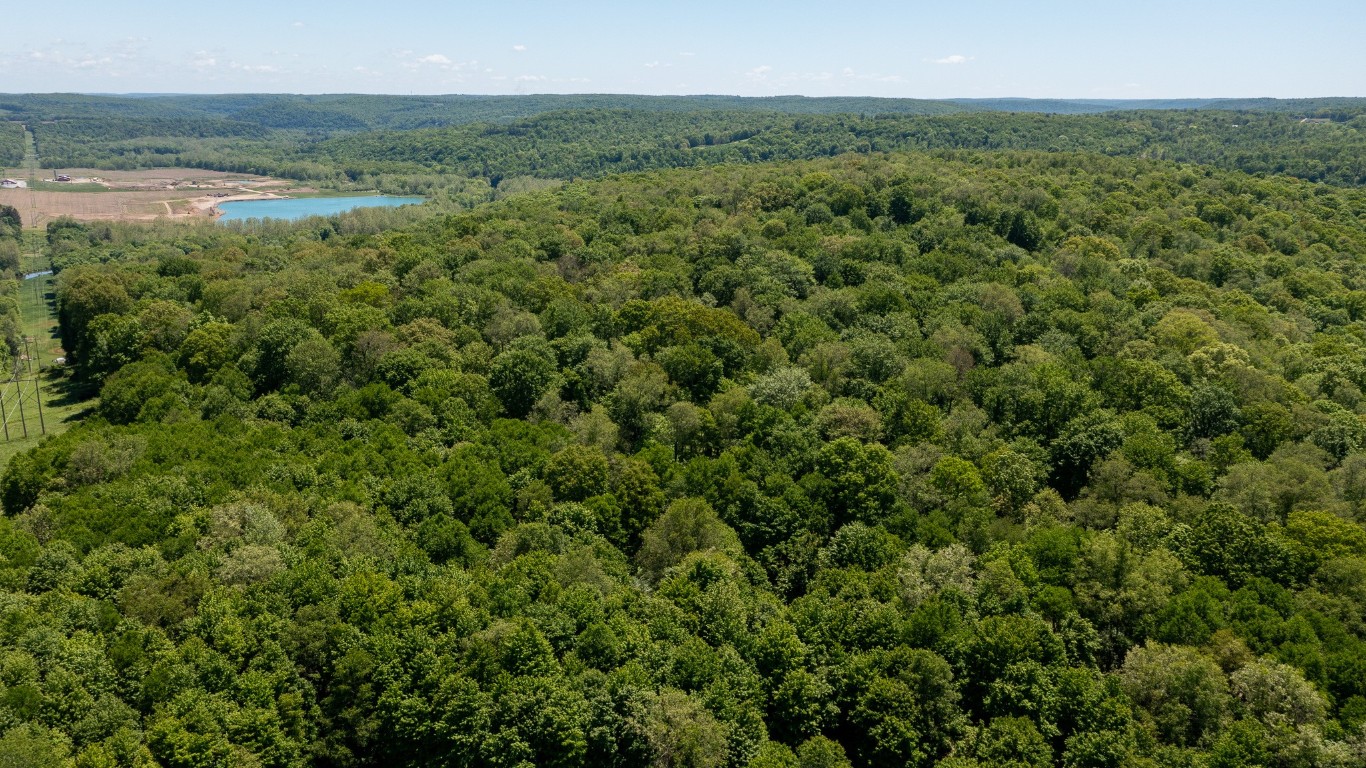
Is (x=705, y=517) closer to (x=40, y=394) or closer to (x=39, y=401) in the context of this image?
(x=39, y=401)

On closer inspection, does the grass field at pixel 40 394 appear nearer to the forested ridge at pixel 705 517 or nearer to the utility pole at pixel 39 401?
the utility pole at pixel 39 401

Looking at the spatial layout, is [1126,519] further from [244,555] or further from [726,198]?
[726,198]

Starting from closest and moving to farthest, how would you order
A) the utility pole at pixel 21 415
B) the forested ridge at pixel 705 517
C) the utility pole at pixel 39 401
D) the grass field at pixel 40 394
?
1. the forested ridge at pixel 705 517
2. the grass field at pixel 40 394
3. the utility pole at pixel 21 415
4. the utility pole at pixel 39 401

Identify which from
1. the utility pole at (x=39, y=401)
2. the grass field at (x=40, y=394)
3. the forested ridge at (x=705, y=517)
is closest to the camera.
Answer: the forested ridge at (x=705, y=517)

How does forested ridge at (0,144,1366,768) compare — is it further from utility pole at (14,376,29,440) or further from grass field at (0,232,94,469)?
utility pole at (14,376,29,440)

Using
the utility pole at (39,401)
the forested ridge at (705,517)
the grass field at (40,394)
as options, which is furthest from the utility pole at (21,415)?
the forested ridge at (705,517)

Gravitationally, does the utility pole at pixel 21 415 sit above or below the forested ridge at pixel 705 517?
below

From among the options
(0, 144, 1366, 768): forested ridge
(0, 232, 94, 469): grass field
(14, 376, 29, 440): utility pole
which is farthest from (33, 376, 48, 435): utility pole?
(0, 144, 1366, 768): forested ridge
